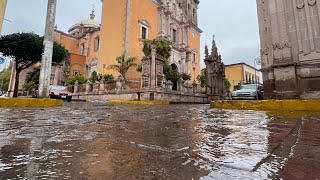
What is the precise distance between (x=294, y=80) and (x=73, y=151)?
21.8ft

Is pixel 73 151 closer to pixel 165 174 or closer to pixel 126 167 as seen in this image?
pixel 126 167

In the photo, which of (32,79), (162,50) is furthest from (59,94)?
(32,79)

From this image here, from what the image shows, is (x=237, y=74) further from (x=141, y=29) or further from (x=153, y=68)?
(x=153, y=68)

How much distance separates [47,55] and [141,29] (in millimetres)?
21035

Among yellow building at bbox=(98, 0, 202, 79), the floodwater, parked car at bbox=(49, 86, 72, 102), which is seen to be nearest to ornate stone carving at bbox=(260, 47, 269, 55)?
the floodwater

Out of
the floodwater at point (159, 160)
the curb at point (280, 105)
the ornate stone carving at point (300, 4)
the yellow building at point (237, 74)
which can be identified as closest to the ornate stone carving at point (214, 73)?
the ornate stone carving at point (300, 4)

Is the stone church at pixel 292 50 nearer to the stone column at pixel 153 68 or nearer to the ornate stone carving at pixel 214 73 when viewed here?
the stone column at pixel 153 68

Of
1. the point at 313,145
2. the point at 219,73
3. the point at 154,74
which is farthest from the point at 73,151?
the point at 219,73

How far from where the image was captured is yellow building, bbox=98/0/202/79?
25.0 metres

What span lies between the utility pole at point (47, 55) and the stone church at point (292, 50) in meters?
6.88

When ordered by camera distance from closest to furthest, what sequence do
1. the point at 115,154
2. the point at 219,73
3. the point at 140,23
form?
the point at 115,154
the point at 219,73
the point at 140,23

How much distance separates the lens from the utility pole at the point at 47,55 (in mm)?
6129

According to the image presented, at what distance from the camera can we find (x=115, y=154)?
3.50ft

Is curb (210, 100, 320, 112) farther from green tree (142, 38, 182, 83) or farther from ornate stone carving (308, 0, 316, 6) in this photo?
green tree (142, 38, 182, 83)
